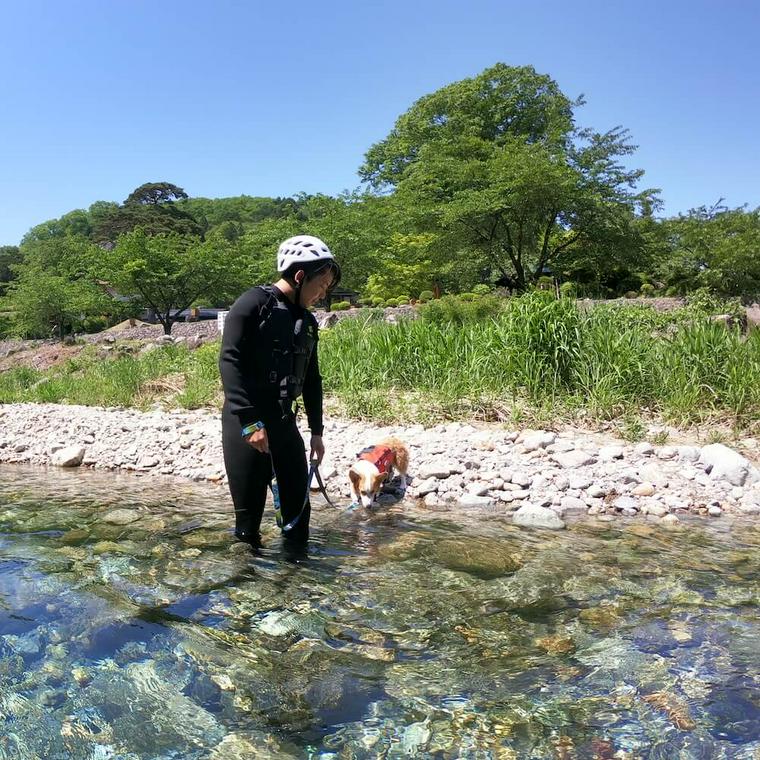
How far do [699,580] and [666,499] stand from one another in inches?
73.6

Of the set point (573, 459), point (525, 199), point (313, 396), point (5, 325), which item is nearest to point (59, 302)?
point (5, 325)

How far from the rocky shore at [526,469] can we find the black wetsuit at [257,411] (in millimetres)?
2362

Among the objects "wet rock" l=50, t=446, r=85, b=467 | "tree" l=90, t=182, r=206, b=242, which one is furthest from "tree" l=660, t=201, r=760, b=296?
"tree" l=90, t=182, r=206, b=242

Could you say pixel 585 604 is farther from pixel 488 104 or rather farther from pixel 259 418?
pixel 488 104

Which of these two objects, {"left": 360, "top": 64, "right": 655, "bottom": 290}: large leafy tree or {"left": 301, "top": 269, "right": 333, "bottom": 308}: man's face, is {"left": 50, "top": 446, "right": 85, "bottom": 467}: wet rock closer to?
{"left": 301, "top": 269, "right": 333, "bottom": 308}: man's face

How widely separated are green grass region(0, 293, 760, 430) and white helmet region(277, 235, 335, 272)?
178 inches

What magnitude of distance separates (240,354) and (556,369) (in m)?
5.33

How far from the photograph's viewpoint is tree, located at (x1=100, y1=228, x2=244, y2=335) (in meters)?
25.7

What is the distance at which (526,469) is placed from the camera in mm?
5961

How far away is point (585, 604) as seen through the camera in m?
3.15

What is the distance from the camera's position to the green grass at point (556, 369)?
6832 millimetres

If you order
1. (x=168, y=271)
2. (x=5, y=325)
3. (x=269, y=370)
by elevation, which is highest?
(x=168, y=271)

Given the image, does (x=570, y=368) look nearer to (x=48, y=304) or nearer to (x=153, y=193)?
(x=48, y=304)

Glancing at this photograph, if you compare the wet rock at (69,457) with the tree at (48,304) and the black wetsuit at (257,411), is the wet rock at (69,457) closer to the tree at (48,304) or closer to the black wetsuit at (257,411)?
the black wetsuit at (257,411)
